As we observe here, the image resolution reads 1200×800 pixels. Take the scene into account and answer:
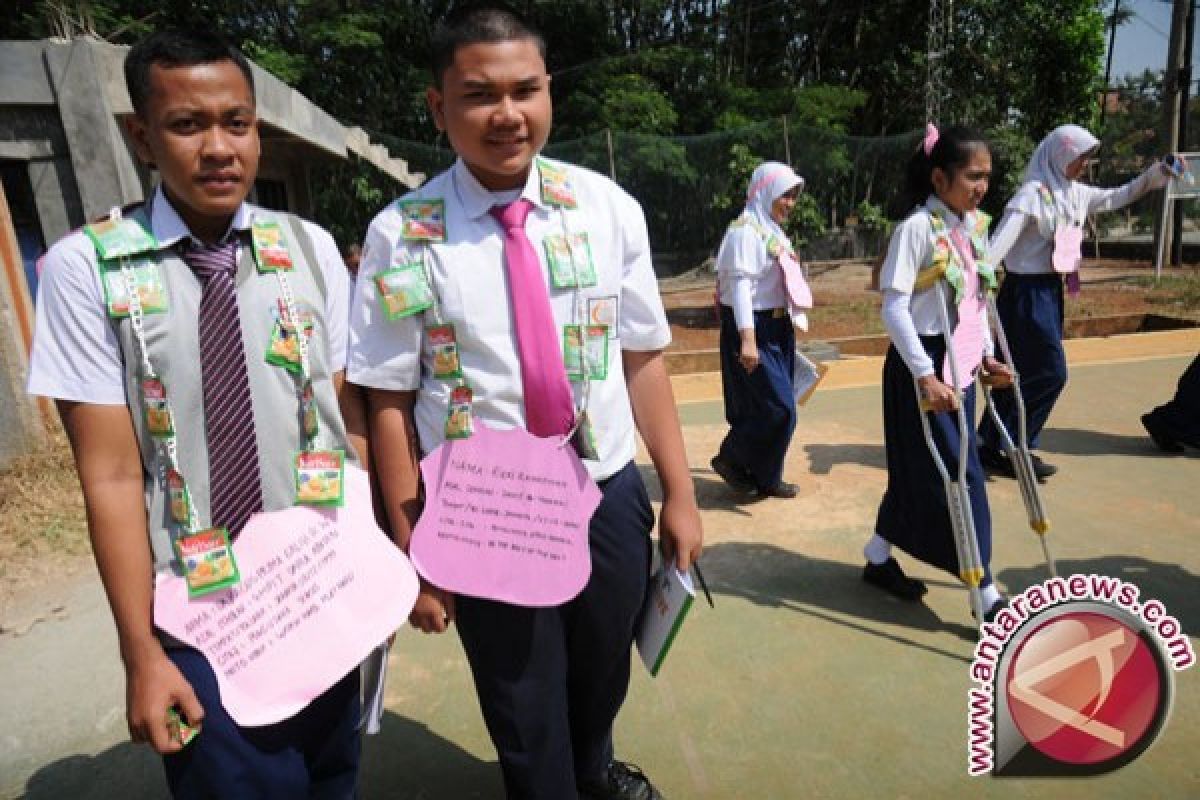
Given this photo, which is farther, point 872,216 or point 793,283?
point 872,216

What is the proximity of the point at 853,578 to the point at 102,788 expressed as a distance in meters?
2.68

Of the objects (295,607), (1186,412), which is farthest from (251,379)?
(1186,412)

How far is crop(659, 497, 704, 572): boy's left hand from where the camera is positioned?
1.69 meters

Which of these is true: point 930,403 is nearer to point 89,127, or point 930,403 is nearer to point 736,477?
point 736,477

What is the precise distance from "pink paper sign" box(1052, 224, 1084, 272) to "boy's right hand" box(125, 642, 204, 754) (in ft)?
14.4

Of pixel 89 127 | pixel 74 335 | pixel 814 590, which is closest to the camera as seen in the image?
pixel 74 335

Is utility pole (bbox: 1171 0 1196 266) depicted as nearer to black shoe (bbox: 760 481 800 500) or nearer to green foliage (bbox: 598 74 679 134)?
green foliage (bbox: 598 74 679 134)

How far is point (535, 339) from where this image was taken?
1.46m

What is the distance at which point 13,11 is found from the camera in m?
14.5

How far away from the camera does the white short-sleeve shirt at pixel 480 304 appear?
1.46 m

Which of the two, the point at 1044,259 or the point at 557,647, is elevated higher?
the point at 1044,259

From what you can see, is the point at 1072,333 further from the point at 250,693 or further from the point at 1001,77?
the point at 1001,77

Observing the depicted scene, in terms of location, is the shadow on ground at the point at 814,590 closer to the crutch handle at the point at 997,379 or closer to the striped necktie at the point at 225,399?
the crutch handle at the point at 997,379

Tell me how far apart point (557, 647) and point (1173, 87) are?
16015mm
